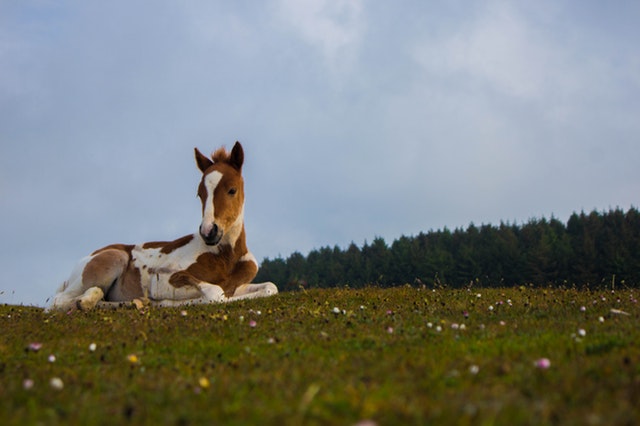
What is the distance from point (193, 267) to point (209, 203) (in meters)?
2.43

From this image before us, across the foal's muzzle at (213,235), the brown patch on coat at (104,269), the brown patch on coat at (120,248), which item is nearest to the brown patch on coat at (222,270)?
the foal's muzzle at (213,235)

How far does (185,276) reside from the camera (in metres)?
17.0

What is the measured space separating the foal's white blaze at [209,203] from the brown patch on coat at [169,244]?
245 cm

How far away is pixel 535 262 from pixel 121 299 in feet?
279

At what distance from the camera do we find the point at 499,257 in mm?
100500

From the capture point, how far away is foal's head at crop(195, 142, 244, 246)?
1577 centimetres

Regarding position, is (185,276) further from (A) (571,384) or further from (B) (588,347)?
(A) (571,384)

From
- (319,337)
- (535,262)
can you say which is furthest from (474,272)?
(319,337)

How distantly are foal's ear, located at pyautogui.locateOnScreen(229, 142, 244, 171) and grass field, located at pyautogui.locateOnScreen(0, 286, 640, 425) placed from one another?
5.47 m

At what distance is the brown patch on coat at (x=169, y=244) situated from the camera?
59.2 ft

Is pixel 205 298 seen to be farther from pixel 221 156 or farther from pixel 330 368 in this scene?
pixel 330 368

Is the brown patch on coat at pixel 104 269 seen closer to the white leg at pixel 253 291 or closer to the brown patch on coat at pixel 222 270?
the brown patch on coat at pixel 222 270

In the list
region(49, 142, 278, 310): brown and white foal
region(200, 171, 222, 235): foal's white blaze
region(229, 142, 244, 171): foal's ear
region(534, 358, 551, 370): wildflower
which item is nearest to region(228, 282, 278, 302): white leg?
region(49, 142, 278, 310): brown and white foal

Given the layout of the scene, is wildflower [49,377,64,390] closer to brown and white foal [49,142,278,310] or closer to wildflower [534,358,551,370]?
wildflower [534,358,551,370]
